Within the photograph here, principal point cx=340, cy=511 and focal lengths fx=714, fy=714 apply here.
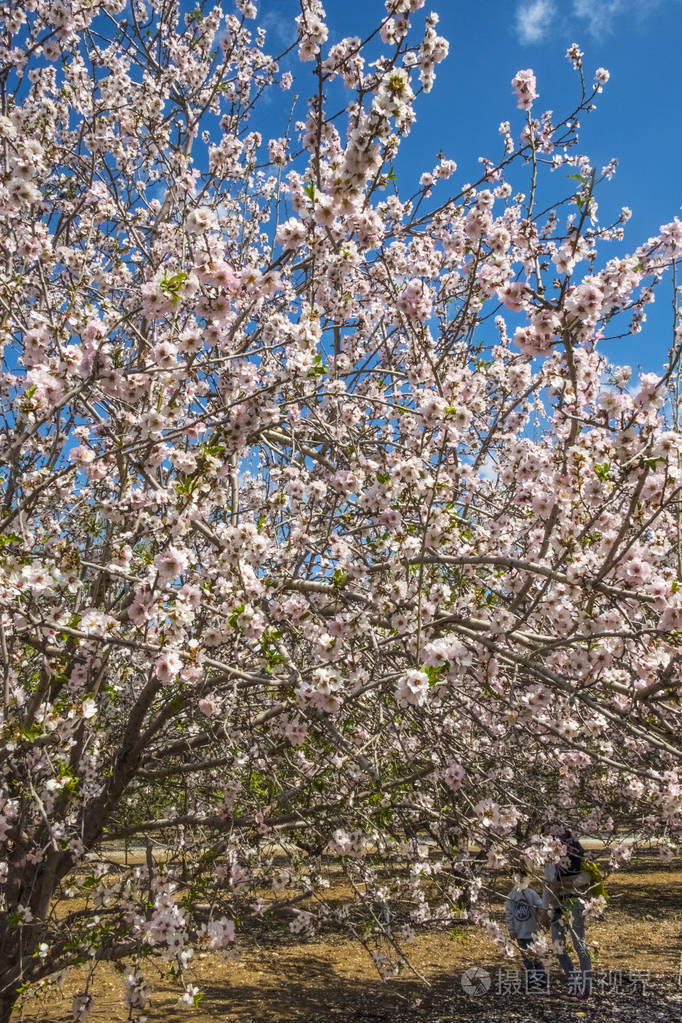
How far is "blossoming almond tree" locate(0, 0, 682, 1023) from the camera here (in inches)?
126

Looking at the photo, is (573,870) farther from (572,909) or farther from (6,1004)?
(6,1004)

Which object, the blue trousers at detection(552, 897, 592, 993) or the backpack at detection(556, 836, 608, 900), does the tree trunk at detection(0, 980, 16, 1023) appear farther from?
the blue trousers at detection(552, 897, 592, 993)

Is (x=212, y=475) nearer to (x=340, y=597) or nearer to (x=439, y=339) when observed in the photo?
(x=340, y=597)

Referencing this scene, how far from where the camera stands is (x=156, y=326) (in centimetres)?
547

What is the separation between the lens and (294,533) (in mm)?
4070

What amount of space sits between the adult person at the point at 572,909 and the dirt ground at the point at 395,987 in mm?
172

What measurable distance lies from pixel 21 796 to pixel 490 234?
4.26 m

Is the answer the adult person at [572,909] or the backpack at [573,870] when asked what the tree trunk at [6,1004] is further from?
the backpack at [573,870]

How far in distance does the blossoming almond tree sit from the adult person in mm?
393


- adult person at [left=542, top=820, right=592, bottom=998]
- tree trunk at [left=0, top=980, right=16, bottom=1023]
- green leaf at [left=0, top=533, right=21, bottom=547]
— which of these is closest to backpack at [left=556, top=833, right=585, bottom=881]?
adult person at [left=542, top=820, right=592, bottom=998]

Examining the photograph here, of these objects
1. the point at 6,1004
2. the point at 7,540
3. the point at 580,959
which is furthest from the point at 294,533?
the point at 580,959

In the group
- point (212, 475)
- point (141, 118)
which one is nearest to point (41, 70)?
point (141, 118)

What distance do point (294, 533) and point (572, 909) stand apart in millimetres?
3477

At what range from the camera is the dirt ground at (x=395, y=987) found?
21.0 ft
